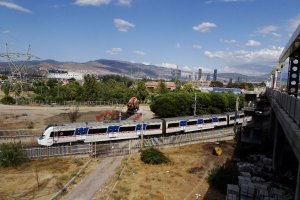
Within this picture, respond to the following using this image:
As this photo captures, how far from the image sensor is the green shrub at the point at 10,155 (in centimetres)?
2647

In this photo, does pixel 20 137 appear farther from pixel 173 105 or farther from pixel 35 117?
pixel 173 105

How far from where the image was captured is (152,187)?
23281 millimetres

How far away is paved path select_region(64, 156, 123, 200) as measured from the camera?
2057cm

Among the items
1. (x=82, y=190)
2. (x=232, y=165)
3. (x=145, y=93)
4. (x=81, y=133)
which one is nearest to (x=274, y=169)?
(x=232, y=165)

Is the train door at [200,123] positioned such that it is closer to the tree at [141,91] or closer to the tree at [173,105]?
the tree at [173,105]

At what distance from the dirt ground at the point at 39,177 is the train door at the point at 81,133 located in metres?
4.06

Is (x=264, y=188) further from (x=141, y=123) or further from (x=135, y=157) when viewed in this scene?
(x=141, y=123)

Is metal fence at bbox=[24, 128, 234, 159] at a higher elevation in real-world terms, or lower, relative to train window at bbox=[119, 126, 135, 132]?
lower

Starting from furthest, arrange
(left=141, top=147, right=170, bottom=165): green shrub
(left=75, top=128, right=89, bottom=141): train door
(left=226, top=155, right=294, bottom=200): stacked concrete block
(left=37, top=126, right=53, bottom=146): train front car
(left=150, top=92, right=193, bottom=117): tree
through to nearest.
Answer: (left=150, top=92, right=193, bottom=117): tree, (left=75, top=128, right=89, bottom=141): train door, (left=37, top=126, right=53, bottom=146): train front car, (left=141, top=147, right=170, bottom=165): green shrub, (left=226, top=155, right=294, bottom=200): stacked concrete block

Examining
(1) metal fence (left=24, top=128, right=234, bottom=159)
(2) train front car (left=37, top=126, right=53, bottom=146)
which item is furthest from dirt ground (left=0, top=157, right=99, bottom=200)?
(2) train front car (left=37, top=126, right=53, bottom=146)

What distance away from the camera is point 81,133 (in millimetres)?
33438

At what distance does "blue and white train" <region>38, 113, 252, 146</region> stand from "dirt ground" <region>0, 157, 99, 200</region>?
3887mm

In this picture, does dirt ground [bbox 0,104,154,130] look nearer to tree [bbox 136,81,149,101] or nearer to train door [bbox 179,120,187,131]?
tree [bbox 136,81,149,101]

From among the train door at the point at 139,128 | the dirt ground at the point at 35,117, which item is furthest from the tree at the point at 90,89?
the train door at the point at 139,128
